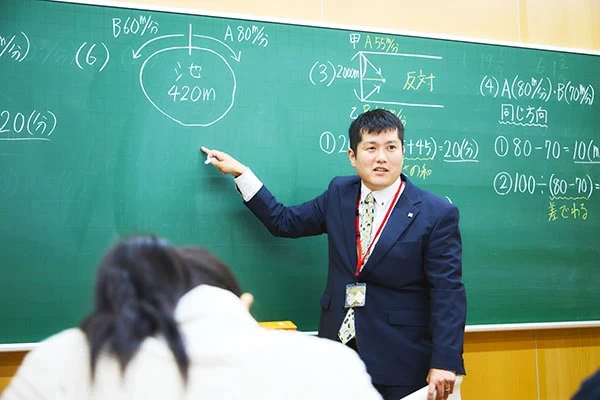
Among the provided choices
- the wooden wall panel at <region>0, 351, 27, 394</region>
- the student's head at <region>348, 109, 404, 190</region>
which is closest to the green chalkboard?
the wooden wall panel at <region>0, 351, 27, 394</region>

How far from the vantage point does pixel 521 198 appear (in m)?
3.12

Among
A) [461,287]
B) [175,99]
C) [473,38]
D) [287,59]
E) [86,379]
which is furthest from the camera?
[473,38]

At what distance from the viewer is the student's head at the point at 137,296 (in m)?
0.97

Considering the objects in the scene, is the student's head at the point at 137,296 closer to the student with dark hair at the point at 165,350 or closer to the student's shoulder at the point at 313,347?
the student with dark hair at the point at 165,350

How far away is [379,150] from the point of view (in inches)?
96.8

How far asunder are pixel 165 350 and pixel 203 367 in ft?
0.25

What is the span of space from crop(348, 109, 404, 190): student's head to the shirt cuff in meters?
0.47

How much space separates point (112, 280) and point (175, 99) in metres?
1.71

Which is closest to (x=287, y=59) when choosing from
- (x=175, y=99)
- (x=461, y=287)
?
(x=175, y=99)

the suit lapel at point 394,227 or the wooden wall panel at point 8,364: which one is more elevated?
the suit lapel at point 394,227

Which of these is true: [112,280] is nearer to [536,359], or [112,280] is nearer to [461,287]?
[461,287]

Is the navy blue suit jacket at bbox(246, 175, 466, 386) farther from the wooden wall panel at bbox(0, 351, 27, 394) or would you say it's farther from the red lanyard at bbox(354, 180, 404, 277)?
the wooden wall panel at bbox(0, 351, 27, 394)

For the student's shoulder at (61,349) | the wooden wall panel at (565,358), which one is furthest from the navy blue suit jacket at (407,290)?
the student's shoulder at (61,349)

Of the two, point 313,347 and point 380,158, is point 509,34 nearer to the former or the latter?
point 380,158
